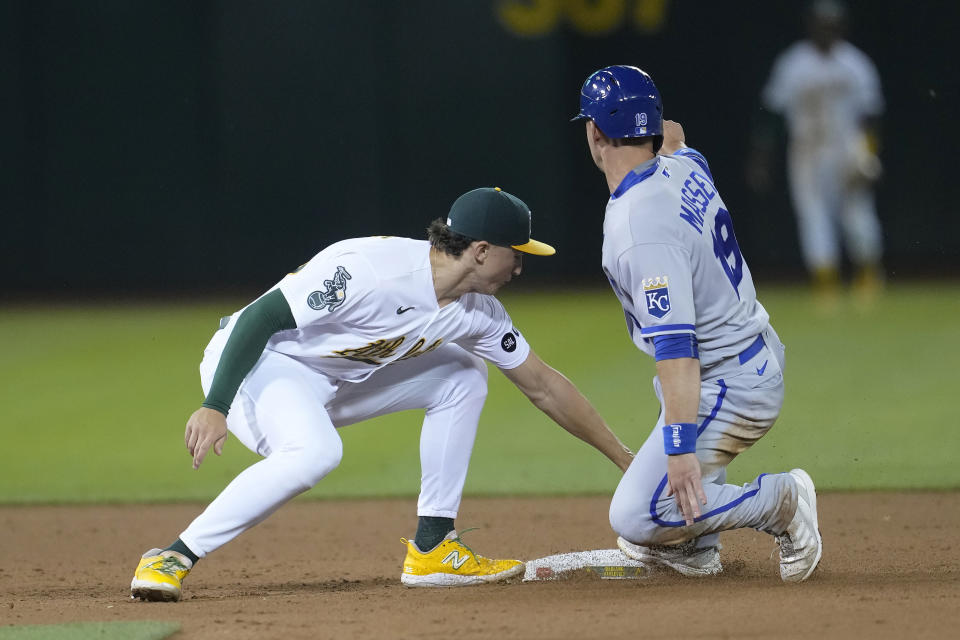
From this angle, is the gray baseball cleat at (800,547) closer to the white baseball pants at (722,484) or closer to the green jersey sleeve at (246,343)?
the white baseball pants at (722,484)

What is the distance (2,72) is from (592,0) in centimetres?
780

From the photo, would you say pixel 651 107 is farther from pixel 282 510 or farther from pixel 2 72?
pixel 2 72

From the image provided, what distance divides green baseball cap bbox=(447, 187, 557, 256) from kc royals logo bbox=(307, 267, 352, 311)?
0.46 meters

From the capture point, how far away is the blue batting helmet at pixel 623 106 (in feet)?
14.3

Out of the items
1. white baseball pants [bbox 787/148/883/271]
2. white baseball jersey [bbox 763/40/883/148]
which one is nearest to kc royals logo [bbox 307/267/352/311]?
white baseball pants [bbox 787/148/883/271]

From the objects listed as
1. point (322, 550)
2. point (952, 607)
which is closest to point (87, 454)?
point (322, 550)

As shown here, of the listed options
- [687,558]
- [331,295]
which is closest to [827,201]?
[687,558]

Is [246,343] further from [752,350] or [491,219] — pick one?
[752,350]

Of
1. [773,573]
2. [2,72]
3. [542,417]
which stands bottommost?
[542,417]

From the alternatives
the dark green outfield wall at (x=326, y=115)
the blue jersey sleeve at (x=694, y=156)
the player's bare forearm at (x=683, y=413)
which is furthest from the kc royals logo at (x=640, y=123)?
the dark green outfield wall at (x=326, y=115)

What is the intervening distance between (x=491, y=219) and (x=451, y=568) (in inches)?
53.5

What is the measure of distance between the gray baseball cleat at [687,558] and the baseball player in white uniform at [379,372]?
1.44ft

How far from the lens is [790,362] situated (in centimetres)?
1048

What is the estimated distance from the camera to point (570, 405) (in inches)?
200
